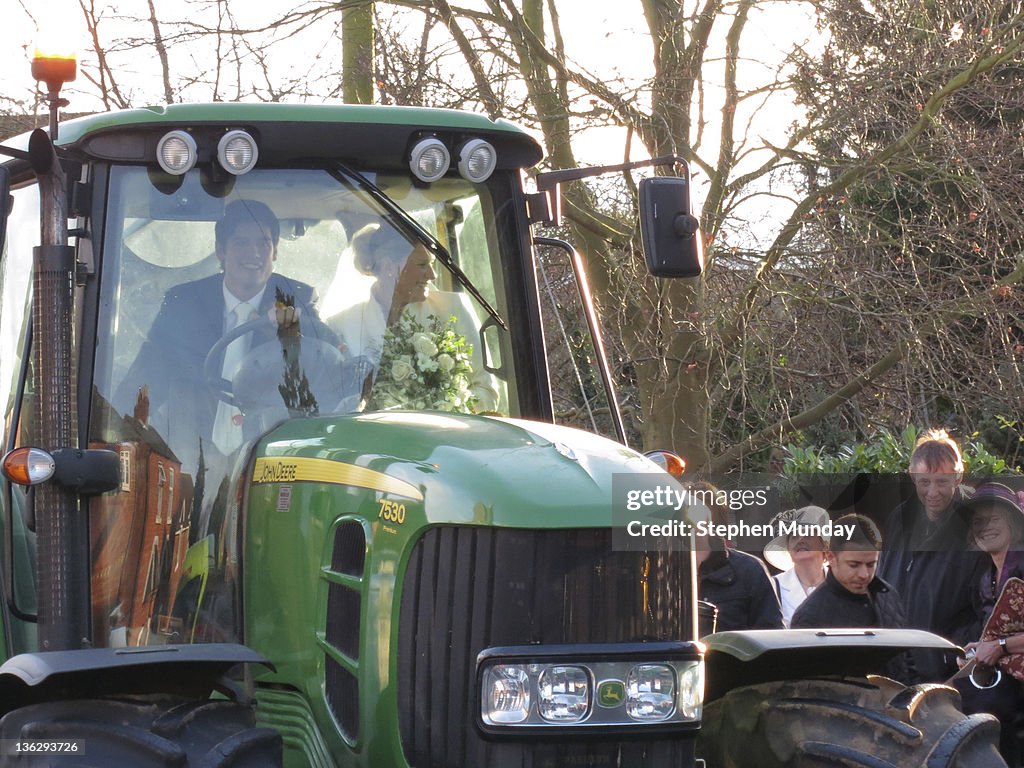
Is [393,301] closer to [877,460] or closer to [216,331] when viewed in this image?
[216,331]

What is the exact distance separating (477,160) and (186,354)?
109 cm

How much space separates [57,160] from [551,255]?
623cm

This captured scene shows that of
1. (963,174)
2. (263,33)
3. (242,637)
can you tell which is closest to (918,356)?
(963,174)

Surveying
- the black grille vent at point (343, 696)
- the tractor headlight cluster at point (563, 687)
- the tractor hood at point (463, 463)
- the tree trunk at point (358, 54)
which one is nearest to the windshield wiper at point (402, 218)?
the tractor hood at point (463, 463)

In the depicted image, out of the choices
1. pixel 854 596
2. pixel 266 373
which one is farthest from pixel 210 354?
pixel 854 596

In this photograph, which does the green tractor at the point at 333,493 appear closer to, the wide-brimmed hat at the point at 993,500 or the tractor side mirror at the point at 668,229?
the tractor side mirror at the point at 668,229

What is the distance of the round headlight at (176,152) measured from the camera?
4.27 metres

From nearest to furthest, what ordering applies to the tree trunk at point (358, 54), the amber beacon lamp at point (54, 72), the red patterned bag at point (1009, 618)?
the amber beacon lamp at point (54, 72)
the red patterned bag at point (1009, 618)
the tree trunk at point (358, 54)

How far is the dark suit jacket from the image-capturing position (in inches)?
Result: 166

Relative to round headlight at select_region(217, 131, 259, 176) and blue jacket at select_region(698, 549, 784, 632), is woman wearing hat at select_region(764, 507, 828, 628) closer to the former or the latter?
blue jacket at select_region(698, 549, 784, 632)

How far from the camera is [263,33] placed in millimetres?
10734

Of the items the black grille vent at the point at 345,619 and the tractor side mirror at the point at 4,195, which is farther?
the tractor side mirror at the point at 4,195

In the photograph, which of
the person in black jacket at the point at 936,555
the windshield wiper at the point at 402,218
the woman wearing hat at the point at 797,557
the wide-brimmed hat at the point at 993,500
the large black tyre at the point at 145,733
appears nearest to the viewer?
the large black tyre at the point at 145,733

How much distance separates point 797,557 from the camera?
6973 mm
